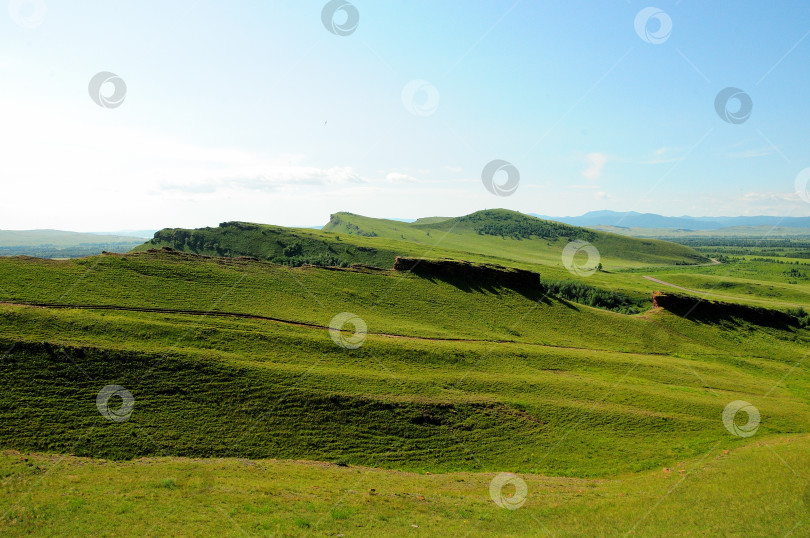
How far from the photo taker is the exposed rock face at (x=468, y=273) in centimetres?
8806

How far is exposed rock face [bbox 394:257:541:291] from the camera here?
8806cm

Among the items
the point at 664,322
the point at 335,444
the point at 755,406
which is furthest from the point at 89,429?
the point at 664,322

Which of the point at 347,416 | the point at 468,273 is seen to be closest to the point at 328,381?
the point at 347,416

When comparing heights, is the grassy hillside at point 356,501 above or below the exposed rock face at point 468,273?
below

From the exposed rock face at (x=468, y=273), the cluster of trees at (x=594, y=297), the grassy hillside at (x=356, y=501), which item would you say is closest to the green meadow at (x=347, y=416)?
the grassy hillside at (x=356, y=501)

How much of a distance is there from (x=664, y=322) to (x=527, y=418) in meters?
58.1

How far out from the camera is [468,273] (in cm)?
8944

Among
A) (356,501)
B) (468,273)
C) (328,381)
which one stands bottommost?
(356,501)

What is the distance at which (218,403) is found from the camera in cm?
3741

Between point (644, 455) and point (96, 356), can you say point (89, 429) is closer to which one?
point (96, 356)

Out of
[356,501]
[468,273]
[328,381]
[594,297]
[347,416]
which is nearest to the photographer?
[356,501]

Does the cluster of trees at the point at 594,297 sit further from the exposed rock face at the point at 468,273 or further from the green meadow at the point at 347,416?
the green meadow at the point at 347,416

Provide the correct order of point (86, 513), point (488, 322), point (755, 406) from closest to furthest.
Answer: point (86, 513)
point (755, 406)
point (488, 322)

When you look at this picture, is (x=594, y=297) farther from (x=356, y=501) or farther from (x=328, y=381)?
(x=356, y=501)
